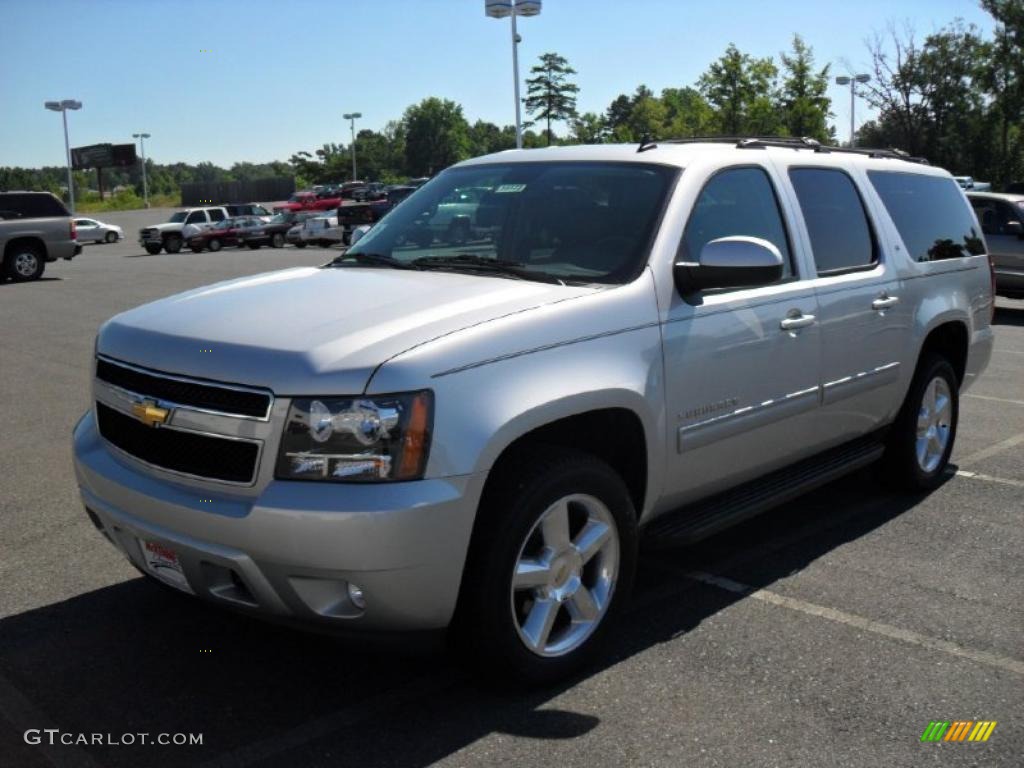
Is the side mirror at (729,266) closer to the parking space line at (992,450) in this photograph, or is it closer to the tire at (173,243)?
the parking space line at (992,450)

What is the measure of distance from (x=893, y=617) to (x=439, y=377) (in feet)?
7.33

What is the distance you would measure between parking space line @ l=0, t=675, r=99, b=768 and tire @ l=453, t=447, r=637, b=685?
3.89 ft

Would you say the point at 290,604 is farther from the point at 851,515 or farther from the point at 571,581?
the point at 851,515

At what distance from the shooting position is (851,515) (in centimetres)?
557

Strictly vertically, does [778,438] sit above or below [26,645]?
above

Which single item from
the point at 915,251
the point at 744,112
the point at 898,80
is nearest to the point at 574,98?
the point at 744,112

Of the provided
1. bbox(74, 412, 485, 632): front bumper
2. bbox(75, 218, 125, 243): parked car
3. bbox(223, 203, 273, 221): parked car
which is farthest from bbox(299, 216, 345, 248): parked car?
bbox(74, 412, 485, 632): front bumper

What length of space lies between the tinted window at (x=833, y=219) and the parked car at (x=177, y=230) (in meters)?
35.7

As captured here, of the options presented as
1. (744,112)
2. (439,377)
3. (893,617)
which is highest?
(744,112)

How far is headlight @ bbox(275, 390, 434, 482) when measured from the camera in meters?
3.06

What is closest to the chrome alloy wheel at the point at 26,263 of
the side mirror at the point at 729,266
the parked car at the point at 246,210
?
the parked car at the point at 246,210

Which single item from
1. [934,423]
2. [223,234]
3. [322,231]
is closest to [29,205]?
[322,231]

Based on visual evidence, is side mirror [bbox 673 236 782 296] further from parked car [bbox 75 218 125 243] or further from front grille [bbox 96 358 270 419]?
parked car [bbox 75 218 125 243]

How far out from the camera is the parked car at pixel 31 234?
22.9 metres
